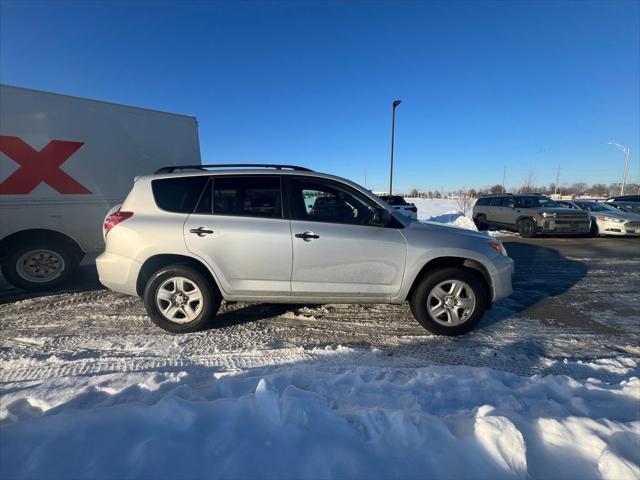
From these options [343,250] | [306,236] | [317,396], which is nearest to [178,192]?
[306,236]

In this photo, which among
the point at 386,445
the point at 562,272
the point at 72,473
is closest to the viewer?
the point at 72,473

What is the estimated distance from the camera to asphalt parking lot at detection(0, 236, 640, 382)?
291cm

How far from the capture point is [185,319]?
3.53 meters

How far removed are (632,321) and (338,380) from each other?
13.8 feet

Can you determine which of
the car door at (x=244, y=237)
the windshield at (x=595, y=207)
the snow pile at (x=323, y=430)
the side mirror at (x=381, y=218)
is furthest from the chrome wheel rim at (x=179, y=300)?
the windshield at (x=595, y=207)

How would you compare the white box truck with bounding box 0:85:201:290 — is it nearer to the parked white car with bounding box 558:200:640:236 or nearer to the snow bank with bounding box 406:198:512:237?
the snow bank with bounding box 406:198:512:237

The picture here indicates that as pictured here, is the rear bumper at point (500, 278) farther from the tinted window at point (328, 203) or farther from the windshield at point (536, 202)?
the windshield at point (536, 202)

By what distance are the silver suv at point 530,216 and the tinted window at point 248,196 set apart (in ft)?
38.8

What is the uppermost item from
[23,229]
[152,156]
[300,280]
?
[152,156]

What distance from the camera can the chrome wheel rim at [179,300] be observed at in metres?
3.48

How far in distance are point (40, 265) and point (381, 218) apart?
18.1 feet

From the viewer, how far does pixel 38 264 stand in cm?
496

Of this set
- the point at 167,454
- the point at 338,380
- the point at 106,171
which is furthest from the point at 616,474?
the point at 106,171

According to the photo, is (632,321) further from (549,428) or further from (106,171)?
(106,171)
